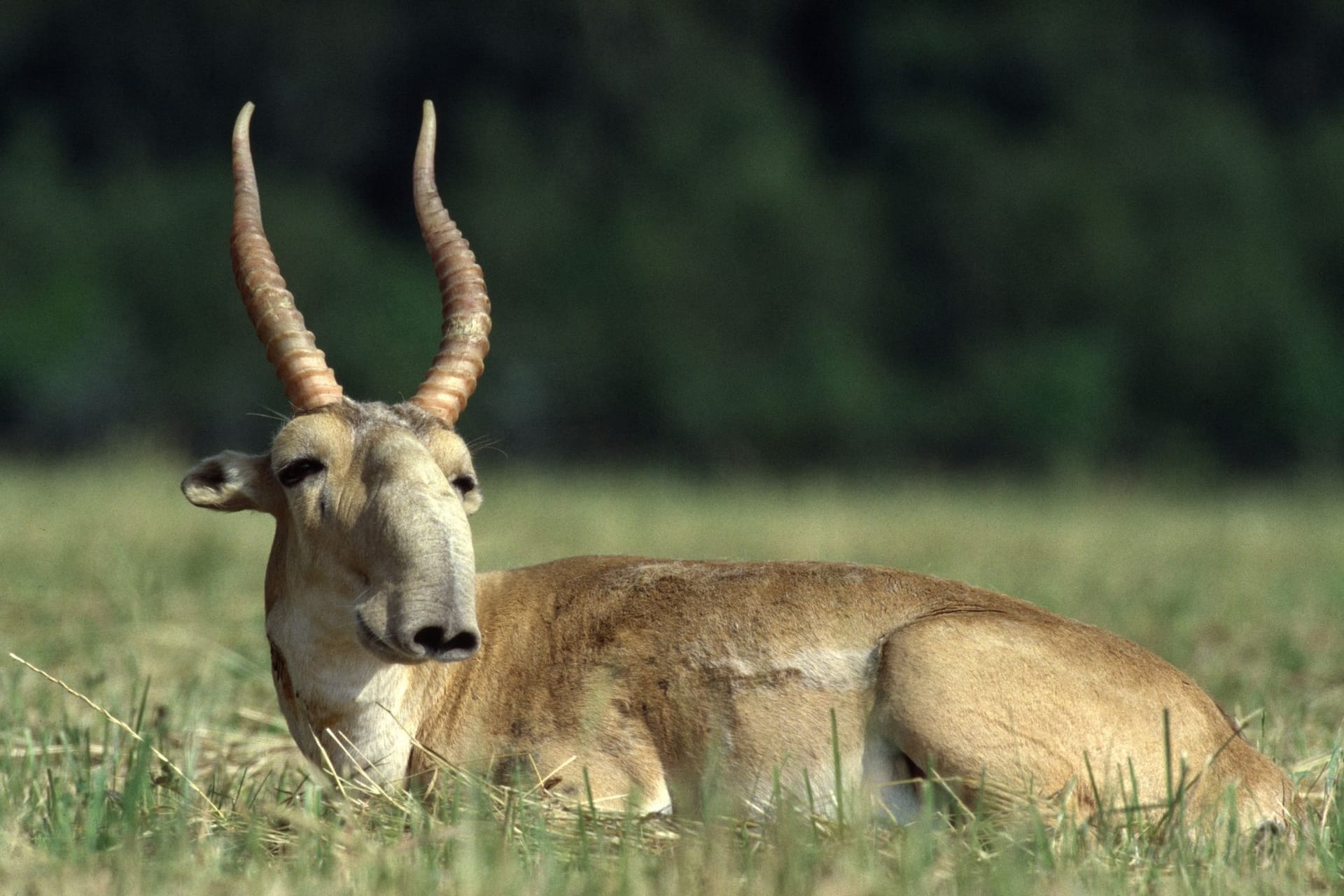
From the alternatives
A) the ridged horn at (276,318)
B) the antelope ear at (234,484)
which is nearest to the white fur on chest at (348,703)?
the antelope ear at (234,484)

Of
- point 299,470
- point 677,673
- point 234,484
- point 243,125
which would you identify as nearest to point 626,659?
point 677,673

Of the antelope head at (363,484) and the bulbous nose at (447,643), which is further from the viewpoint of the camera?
the antelope head at (363,484)

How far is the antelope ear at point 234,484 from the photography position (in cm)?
530

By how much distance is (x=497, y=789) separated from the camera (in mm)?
4926

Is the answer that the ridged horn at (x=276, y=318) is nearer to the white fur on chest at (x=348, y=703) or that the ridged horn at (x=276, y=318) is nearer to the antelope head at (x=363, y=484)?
the antelope head at (x=363, y=484)

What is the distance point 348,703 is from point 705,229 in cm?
3672

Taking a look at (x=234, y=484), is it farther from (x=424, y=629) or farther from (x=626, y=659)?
(x=626, y=659)

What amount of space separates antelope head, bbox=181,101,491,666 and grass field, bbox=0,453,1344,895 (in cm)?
50

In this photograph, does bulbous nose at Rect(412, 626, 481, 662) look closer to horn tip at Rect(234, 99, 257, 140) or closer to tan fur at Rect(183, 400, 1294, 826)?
tan fur at Rect(183, 400, 1294, 826)

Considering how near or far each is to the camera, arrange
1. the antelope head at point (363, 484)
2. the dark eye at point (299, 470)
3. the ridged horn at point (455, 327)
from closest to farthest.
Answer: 1. the antelope head at point (363, 484)
2. the dark eye at point (299, 470)
3. the ridged horn at point (455, 327)

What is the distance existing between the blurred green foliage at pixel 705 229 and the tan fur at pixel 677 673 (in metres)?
29.3

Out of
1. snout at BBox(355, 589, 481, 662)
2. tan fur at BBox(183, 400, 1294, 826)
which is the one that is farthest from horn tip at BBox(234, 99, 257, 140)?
snout at BBox(355, 589, 481, 662)

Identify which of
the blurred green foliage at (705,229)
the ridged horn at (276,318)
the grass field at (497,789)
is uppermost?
the blurred green foliage at (705,229)

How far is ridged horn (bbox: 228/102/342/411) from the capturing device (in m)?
5.20
